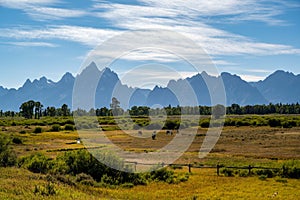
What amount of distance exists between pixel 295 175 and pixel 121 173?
1213 centimetres

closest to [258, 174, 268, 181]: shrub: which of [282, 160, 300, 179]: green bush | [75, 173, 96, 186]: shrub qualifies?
[282, 160, 300, 179]: green bush

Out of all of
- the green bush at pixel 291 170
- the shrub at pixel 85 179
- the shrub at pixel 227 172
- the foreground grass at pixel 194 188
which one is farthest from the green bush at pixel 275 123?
the shrub at pixel 85 179

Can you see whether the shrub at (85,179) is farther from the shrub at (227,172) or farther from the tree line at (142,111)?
the tree line at (142,111)

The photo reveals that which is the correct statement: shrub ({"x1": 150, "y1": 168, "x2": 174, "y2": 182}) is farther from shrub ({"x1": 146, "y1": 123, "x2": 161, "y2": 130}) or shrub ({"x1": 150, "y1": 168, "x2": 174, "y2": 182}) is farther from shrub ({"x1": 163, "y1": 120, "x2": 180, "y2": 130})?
shrub ({"x1": 163, "y1": 120, "x2": 180, "y2": 130})

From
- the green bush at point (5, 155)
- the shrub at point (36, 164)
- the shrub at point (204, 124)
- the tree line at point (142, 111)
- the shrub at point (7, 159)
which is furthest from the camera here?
the tree line at point (142, 111)

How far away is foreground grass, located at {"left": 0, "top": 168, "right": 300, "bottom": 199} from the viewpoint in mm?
Result: 19984

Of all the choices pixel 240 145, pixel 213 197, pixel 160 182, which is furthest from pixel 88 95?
pixel 240 145

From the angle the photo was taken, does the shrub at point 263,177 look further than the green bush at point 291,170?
No

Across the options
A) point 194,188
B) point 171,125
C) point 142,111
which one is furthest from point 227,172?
point 142,111

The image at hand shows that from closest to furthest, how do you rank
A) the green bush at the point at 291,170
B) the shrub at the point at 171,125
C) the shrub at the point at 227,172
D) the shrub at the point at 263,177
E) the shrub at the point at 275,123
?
the shrub at the point at 263,177 → the green bush at the point at 291,170 → the shrub at the point at 227,172 → the shrub at the point at 171,125 → the shrub at the point at 275,123

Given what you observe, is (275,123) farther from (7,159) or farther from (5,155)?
(5,155)

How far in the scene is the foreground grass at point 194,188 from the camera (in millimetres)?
19984

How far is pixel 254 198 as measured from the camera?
74.1 feet

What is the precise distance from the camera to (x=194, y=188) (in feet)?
84.9
